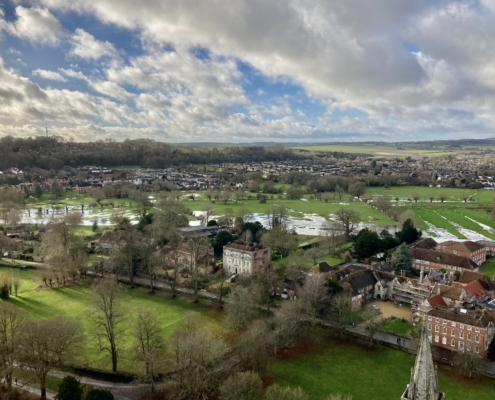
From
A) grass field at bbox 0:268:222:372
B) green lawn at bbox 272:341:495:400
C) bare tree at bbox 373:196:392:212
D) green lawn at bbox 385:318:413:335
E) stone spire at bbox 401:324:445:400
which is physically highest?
stone spire at bbox 401:324:445:400

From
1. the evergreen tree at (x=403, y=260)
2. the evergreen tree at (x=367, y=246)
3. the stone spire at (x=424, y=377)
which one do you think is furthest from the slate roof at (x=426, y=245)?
the stone spire at (x=424, y=377)

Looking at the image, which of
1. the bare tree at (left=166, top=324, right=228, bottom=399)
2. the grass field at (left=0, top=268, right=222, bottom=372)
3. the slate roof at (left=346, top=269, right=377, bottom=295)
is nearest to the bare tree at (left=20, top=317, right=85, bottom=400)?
the grass field at (left=0, top=268, right=222, bottom=372)

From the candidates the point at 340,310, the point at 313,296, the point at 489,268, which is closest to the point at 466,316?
the point at 340,310

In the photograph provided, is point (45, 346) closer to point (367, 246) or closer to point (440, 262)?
point (367, 246)

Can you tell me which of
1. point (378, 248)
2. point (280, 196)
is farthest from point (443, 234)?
point (280, 196)

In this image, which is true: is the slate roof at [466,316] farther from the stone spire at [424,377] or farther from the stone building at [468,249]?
the stone building at [468,249]

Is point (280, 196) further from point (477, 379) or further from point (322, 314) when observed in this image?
point (477, 379)

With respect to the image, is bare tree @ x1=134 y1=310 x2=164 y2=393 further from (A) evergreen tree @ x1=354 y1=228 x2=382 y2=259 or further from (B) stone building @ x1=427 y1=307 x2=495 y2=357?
(A) evergreen tree @ x1=354 y1=228 x2=382 y2=259
